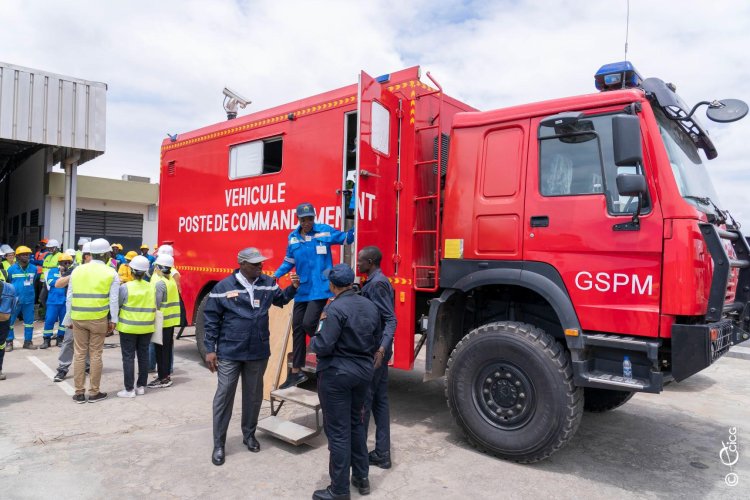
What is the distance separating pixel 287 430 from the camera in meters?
4.38

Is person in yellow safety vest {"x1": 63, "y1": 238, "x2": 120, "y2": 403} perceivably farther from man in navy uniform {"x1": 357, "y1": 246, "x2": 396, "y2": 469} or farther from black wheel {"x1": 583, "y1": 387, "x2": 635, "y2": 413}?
black wheel {"x1": 583, "y1": 387, "x2": 635, "y2": 413}

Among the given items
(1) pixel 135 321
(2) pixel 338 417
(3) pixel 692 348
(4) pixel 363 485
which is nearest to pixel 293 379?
(4) pixel 363 485

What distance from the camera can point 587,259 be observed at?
391cm

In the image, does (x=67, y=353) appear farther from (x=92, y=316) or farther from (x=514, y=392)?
(x=514, y=392)

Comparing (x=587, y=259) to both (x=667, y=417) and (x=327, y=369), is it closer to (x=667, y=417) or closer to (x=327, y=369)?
(x=327, y=369)

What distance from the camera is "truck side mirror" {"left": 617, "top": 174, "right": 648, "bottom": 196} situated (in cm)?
351

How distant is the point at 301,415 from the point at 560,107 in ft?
12.6

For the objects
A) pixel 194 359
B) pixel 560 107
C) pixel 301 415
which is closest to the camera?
pixel 560 107

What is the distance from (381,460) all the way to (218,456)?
1.28 meters

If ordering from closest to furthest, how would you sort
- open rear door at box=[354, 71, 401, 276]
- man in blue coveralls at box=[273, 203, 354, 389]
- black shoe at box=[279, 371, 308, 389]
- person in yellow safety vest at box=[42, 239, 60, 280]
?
open rear door at box=[354, 71, 401, 276], man in blue coveralls at box=[273, 203, 354, 389], black shoe at box=[279, 371, 308, 389], person in yellow safety vest at box=[42, 239, 60, 280]

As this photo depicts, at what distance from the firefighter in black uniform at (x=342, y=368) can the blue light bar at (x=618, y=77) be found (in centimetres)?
271

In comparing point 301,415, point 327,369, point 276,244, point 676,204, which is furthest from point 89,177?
point 676,204

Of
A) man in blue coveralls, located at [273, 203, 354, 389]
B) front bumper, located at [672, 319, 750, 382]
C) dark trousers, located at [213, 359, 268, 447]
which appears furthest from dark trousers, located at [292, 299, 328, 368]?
front bumper, located at [672, 319, 750, 382]

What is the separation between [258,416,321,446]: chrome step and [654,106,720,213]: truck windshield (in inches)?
139
